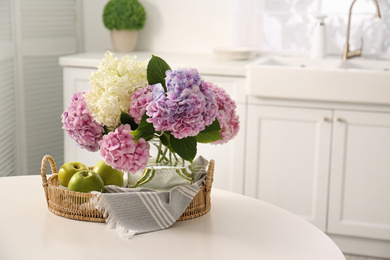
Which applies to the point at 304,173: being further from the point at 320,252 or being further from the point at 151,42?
the point at 320,252

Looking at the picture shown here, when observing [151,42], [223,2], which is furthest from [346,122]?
[151,42]

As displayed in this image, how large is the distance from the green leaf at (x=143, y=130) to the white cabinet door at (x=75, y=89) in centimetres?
195

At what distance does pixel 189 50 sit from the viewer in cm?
388

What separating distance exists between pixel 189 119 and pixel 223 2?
2463 millimetres

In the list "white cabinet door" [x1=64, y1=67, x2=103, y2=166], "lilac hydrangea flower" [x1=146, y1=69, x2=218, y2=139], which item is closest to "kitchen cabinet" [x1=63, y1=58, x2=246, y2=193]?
"white cabinet door" [x1=64, y1=67, x2=103, y2=166]

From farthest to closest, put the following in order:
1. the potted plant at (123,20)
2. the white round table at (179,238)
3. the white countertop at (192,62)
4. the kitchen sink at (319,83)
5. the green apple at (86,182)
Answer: the potted plant at (123,20) < the white countertop at (192,62) < the kitchen sink at (319,83) < the green apple at (86,182) < the white round table at (179,238)

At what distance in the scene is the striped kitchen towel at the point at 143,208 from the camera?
1.53m

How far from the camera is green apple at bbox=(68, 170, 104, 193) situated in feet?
5.24

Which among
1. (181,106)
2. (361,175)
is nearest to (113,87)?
(181,106)

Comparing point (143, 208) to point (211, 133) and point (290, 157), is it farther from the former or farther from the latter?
point (290, 157)

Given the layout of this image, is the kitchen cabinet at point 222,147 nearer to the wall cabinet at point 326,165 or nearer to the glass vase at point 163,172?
the wall cabinet at point 326,165

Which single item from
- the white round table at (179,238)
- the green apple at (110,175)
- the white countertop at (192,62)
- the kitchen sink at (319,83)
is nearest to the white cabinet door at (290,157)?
the kitchen sink at (319,83)

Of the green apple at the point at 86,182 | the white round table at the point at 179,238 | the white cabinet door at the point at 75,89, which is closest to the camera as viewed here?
the white round table at the point at 179,238

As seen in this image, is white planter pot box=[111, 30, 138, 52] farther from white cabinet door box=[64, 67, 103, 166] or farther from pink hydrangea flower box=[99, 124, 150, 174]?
pink hydrangea flower box=[99, 124, 150, 174]
